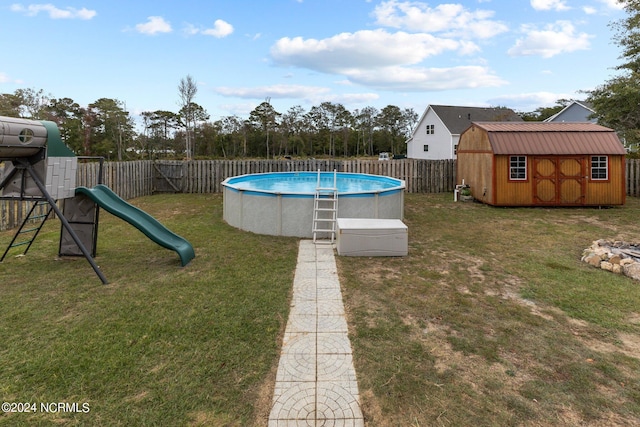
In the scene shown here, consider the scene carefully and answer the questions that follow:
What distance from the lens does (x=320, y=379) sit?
3.02m

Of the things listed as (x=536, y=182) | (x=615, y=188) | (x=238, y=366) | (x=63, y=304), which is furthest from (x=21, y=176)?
(x=615, y=188)

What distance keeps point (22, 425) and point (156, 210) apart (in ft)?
33.6

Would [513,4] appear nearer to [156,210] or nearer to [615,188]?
[615,188]

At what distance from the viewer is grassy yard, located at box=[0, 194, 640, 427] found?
269cm

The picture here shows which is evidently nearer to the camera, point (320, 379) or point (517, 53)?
point (320, 379)

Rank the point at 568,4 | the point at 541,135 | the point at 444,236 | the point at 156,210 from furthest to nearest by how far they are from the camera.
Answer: the point at 541,135, the point at 156,210, the point at 568,4, the point at 444,236

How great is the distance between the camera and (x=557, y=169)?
12531 millimetres

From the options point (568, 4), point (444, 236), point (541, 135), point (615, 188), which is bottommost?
point (444, 236)

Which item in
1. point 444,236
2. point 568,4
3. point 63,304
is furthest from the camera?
point 568,4

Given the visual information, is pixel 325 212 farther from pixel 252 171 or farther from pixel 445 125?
pixel 445 125

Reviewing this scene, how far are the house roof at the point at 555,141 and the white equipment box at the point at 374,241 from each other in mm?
7975

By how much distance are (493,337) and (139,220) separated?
19.8 feet

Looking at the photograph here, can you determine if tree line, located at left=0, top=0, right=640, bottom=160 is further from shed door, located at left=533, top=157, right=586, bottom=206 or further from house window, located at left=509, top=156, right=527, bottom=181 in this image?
house window, located at left=509, top=156, right=527, bottom=181

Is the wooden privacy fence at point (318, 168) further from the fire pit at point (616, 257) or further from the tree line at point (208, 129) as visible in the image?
the tree line at point (208, 129)
